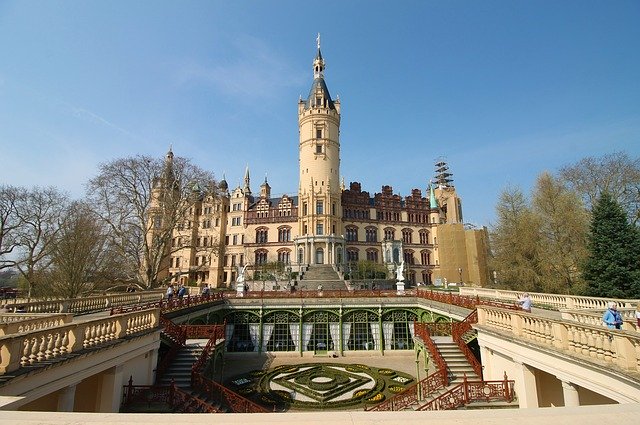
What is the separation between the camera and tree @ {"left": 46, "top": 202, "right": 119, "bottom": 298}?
25234 millimetres

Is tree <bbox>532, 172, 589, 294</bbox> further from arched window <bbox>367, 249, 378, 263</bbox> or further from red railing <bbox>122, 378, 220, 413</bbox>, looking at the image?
arched window <bbox>367, 249, 378, 263</bbox>

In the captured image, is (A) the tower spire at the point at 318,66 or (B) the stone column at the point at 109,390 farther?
(A) the tower spire at the point at 318,66

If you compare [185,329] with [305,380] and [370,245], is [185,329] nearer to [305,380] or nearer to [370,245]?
[305,380]

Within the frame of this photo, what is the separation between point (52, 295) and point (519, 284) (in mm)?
39805

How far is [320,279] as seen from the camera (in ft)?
150

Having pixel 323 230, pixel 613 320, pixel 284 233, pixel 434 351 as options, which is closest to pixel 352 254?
pixel 323 230

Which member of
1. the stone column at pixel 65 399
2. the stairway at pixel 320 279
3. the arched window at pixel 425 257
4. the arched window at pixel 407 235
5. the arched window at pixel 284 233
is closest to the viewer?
the stone column at pixel 65 399

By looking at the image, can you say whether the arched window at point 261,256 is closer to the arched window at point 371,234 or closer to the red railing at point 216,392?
the arched window at point 371,234

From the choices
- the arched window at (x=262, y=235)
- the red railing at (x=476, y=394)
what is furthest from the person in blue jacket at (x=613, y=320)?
the arched window at (x=262, y=235)

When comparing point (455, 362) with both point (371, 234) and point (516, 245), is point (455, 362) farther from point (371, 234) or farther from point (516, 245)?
point (371, 234)

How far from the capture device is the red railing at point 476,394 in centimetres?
1094

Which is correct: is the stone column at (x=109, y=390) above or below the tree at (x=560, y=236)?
below

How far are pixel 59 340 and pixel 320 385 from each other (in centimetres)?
1381

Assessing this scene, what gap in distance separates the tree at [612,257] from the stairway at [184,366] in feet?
83.5
